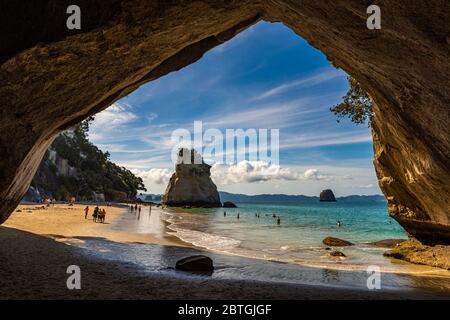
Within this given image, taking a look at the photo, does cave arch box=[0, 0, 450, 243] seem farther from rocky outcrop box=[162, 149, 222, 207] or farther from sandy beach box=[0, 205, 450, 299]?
rocky outcrop box=[162, 149, 222, 207]

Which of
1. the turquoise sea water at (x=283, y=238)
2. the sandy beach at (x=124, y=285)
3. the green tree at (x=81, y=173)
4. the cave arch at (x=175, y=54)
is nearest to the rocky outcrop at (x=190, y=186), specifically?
the green tree at (x=81, y=173)

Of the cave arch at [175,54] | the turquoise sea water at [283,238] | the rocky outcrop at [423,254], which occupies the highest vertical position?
the cave arch at [175,54]

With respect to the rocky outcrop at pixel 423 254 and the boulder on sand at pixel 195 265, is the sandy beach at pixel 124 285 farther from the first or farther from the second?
the rocky outcrop at pixel 423 254

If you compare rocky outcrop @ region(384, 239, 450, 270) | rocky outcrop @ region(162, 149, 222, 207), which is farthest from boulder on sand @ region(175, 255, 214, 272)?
rocky outcrop @ region(162, 149, 222, 207)

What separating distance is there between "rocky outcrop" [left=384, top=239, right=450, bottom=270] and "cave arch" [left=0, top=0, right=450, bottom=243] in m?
5.82

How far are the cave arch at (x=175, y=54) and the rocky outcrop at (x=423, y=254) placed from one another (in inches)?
229

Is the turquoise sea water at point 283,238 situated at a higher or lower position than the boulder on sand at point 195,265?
lower

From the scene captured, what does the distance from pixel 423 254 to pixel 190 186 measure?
100m

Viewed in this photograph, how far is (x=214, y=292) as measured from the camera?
9078 millimetres

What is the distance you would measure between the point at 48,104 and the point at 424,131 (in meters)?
12.0

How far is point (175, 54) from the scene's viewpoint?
12.4 meters

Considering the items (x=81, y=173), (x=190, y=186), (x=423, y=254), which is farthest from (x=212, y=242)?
(x=190, y=186)

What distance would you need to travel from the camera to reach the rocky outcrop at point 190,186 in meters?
114

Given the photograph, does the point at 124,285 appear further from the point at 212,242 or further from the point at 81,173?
the point at 81,173
